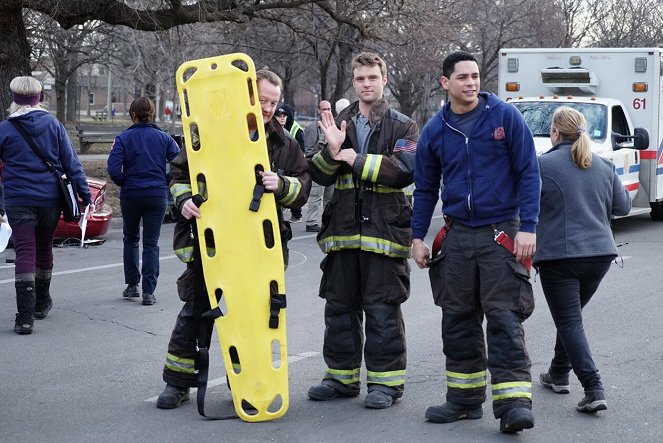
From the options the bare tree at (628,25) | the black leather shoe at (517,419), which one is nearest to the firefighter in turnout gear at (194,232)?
the black leather shoe at (517,419)

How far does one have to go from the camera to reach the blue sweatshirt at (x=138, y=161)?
9.16 m

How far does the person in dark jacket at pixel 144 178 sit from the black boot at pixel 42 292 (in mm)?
986

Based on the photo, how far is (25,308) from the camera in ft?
26.0

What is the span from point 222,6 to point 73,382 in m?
12.6

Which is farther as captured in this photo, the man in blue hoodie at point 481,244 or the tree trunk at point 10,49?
the tree trunk at point 10,49

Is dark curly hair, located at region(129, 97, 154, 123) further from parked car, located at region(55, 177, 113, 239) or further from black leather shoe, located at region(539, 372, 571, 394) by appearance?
black leather shoe, located at region(539, 372, 571, 394)

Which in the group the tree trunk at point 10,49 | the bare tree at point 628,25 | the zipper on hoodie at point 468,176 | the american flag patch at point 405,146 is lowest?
the zipper on hoodie at point 468,176

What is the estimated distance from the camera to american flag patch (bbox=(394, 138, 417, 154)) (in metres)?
5.84

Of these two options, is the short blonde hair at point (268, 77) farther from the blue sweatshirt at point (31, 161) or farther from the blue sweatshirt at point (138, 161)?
the blue sweatshirt at point (138, 161)

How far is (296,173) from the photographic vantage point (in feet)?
19.1

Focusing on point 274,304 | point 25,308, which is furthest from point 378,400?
point 25,308

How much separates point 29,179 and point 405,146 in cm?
341

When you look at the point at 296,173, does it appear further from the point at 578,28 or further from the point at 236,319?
the point at 578,28

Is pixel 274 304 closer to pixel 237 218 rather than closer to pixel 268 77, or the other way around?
pixel 237 218
